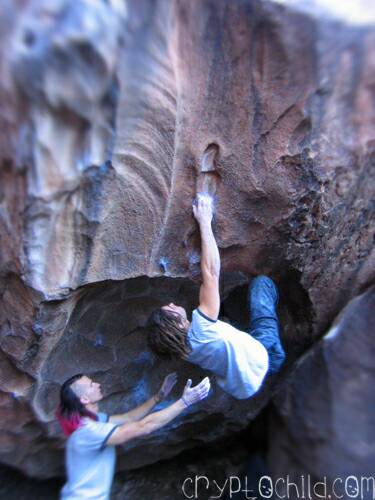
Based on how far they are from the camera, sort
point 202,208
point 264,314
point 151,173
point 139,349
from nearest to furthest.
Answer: point 151,173 < point 202,208 < point 264,314 < point 139,349

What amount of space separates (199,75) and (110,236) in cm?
65

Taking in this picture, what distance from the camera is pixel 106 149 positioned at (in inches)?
65.1

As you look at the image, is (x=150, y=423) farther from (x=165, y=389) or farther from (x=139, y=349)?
(x=139, y=349)

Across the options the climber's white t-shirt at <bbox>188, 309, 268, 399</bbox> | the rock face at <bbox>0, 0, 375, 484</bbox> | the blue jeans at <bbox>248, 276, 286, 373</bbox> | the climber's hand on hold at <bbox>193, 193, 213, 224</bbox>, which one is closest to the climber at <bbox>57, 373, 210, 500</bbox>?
the climber's white t-shirt at <bbox>188, 309, 268, 399</bbox>

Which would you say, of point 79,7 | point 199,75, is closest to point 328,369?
point 199,75

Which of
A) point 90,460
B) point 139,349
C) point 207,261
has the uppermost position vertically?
point 207,261

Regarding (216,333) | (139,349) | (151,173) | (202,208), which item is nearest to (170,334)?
(216,333)

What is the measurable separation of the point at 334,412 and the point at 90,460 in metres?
0.93

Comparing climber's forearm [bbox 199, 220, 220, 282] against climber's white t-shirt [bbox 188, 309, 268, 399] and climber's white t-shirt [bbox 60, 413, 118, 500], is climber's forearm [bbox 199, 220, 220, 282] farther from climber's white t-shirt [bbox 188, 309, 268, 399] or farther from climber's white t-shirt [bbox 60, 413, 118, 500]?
climber's white t-shirt [bbox 60, 413, 118, 500]

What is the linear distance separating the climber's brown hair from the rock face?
0.49 ft

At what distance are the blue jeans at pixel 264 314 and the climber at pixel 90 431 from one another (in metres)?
0.35

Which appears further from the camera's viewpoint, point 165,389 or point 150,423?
point 165,389

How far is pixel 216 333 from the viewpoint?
196 cm

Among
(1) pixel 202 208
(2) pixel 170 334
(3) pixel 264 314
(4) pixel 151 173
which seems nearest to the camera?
(4) pixel 151 173
